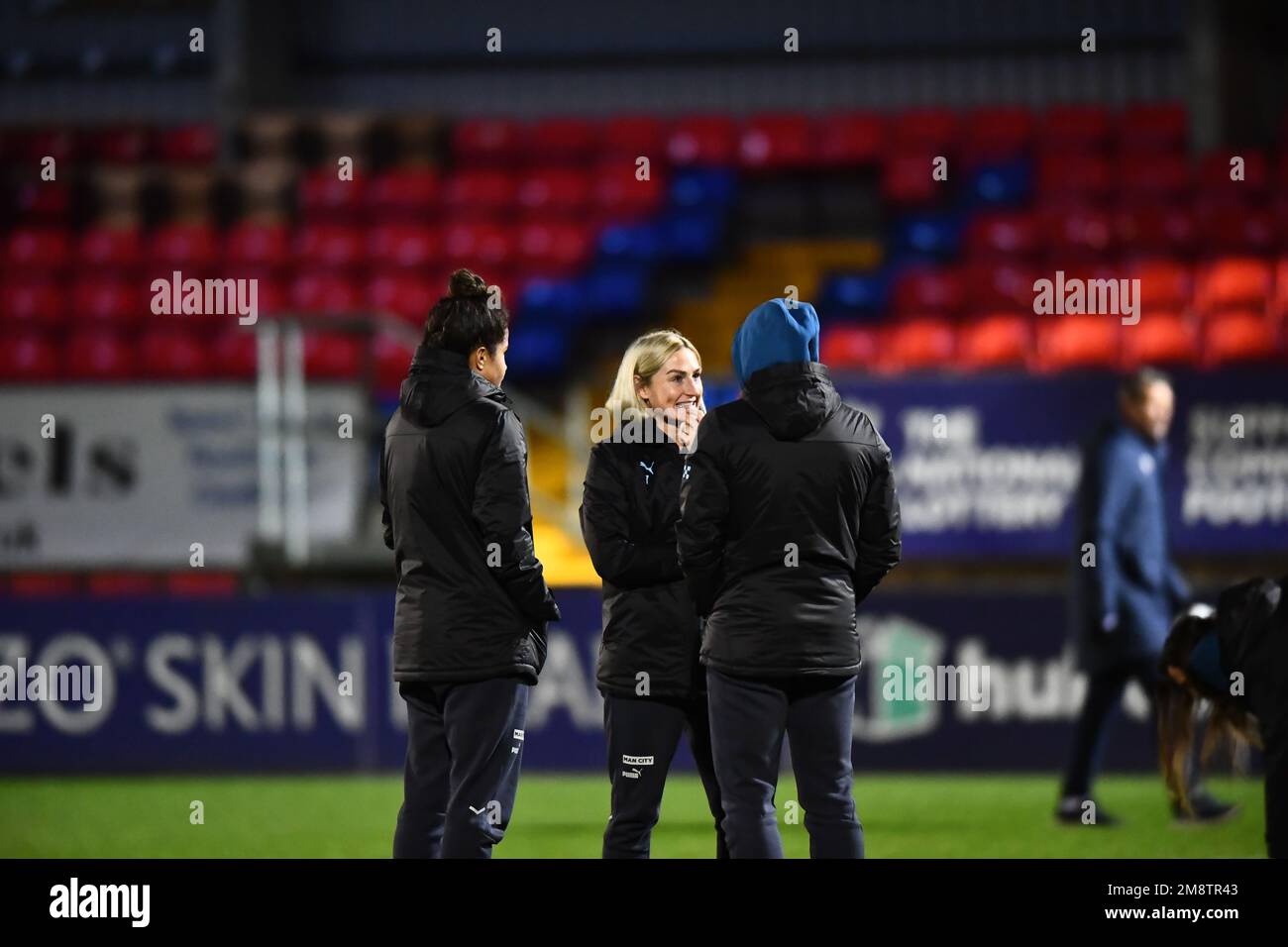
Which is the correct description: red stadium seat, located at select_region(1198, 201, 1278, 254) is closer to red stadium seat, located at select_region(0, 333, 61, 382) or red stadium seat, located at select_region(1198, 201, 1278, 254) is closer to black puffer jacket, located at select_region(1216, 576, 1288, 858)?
red stadium seat, located at select_region(0, 333, 61, 382)

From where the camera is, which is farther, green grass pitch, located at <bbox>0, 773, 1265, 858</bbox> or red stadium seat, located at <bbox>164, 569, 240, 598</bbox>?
red stadium seat, located at <bbox>164, 569, 240, 598</bbox>

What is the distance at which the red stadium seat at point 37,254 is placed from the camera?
1691cm

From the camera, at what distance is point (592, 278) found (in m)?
16.3

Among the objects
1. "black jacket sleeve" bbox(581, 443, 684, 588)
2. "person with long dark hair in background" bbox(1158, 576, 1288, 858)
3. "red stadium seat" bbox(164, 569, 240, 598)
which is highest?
"black jacket sleeve" bbox(581, 443, 684, 588)

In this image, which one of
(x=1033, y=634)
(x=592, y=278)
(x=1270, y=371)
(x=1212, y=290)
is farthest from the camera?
(x=592, y=278)

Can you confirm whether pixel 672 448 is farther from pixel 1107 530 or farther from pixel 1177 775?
pixel 1107 530

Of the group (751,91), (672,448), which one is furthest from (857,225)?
(672,448)

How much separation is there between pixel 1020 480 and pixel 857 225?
6458 mm

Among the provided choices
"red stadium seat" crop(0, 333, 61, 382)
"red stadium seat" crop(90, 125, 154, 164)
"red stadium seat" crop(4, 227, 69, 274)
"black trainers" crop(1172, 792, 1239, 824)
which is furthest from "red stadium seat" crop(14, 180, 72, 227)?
"black trainers" crop(1172, 792, 1239, 824)

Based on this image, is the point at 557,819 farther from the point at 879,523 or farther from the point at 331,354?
the point at 331,354

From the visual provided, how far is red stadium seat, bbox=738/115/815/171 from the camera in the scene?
17.3 m

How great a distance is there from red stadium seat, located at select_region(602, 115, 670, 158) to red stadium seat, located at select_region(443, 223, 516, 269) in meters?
1.49

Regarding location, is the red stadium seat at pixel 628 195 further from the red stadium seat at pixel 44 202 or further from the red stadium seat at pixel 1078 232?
the red stadium seat at pixel 44 202

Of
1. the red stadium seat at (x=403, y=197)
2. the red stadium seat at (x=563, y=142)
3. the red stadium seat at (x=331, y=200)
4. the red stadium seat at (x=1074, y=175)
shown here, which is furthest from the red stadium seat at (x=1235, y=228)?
the red stadium seat at (x=331, y=200)
